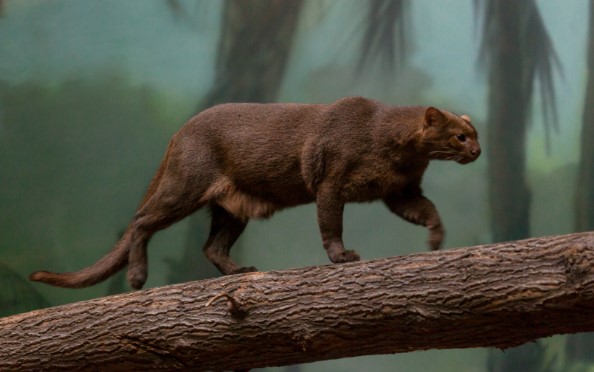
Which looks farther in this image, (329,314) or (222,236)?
(222,236)

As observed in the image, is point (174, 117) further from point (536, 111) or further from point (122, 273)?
point (536, 111)

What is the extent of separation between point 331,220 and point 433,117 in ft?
2.56

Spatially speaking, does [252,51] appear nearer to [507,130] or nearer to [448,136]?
[507,130]

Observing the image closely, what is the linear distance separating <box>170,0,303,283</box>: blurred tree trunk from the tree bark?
297 cm

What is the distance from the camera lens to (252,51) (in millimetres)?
7188

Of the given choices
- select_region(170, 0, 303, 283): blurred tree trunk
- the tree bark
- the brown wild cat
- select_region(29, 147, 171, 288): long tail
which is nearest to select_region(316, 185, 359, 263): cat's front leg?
the brown wild cat

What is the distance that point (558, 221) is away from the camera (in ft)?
21.2

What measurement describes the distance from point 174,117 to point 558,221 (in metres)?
3.38

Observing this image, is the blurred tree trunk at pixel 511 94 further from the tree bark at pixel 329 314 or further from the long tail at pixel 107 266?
the tree bark at pixel 329 314

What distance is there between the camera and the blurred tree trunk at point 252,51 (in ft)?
23.3

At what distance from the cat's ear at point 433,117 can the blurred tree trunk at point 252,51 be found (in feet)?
9.72

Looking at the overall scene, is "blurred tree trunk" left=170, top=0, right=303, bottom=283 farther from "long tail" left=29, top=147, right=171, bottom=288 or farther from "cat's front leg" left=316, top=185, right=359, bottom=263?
"cat's front leg" left=316, top=185, right=359, bottom=263

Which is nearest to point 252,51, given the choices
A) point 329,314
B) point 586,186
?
point 586,186

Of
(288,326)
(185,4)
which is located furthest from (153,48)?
(288,326)
